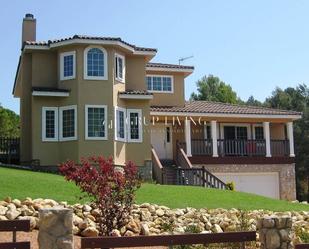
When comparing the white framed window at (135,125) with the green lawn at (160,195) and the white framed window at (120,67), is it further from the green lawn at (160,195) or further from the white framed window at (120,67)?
the green lawn at (160,195)

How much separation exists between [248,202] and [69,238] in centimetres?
1229

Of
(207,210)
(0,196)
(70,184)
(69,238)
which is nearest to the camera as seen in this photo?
(69,238)

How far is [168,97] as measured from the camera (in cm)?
Answer: 3244

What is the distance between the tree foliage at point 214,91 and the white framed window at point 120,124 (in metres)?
41.8

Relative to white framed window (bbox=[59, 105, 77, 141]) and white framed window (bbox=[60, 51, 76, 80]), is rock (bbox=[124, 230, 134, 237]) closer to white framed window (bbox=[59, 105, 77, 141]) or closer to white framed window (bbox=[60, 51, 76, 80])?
white framed window (bbox=[59, 105, 77, 141])

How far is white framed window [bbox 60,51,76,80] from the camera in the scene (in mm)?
25766

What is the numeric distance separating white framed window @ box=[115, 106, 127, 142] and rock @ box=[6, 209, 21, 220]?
42.4 feet

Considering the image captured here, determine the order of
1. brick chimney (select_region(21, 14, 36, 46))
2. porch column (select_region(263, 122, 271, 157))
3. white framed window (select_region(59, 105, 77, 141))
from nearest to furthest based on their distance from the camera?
white framed window (select_region(59, 105, 77, 141))
brick chimney (select_region(21, 14, 36, 46))
porch column (select_region(263, 122, 271, 157))

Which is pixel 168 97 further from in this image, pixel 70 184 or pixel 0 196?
pixel 0 196

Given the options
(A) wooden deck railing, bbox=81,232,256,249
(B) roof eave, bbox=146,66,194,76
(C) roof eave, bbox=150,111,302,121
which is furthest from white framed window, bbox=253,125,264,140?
(A) wooden deck railing, bbox=81,232,256,249

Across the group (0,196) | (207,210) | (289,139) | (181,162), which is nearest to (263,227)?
(207,210)

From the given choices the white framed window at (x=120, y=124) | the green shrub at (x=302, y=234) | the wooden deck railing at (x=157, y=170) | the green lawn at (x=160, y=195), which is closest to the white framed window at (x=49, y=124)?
the white framed window at (x=120, y=124)

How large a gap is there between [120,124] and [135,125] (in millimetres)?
912

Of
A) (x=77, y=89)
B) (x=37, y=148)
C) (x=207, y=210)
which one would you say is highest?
(x=77, y=89)
